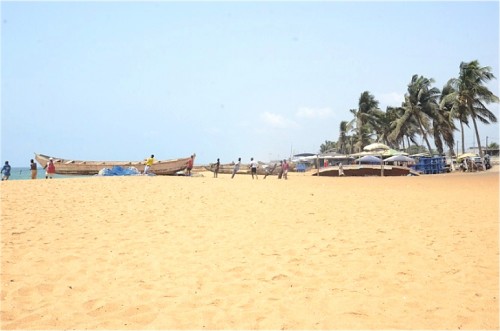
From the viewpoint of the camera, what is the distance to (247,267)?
19.5 feet

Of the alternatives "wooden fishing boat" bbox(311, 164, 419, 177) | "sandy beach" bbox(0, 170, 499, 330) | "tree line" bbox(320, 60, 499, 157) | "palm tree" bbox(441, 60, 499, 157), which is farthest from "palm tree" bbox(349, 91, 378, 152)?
"sandy beach" bbox(0, 170, 499, 330)

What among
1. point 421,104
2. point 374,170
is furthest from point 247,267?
point 421,104

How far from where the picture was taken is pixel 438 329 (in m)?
3.90

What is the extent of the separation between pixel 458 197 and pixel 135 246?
12.9 meters

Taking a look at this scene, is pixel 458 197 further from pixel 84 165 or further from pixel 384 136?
pixel 384 136

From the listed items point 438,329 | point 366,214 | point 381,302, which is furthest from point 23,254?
point 366,214

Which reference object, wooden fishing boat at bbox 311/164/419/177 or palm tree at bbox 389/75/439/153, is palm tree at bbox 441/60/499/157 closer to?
palm tree at bbox 389/75/439/153

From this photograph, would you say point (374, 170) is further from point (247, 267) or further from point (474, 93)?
point (247, 267)

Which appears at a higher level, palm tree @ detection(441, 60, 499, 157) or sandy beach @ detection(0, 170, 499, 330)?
palm tree @ detection(441, 60, 499, 157)

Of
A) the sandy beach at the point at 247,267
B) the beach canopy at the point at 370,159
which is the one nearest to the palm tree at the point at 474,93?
the beach canopy at the point at 370,159

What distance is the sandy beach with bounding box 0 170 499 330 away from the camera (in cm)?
422

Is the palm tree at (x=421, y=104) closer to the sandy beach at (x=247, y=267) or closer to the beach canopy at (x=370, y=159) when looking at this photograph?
the beach canopy at (x=370, y=159)

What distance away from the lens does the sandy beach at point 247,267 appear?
422 cm

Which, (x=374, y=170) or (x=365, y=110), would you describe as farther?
(x=365, y=110)
